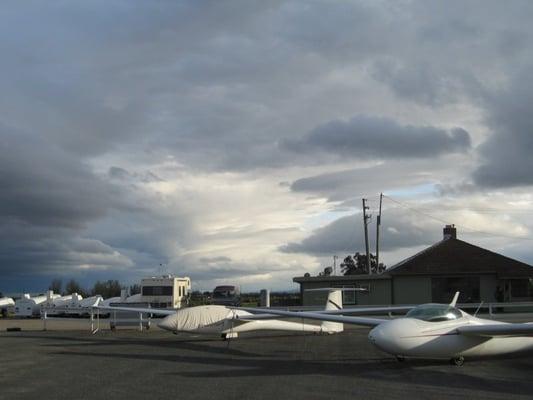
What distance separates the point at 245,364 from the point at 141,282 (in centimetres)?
3050

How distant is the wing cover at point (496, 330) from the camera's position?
1331cm

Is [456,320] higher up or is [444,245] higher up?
[444,245]

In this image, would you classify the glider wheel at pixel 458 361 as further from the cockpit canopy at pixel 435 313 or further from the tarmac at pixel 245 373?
the cockpit canopy at pixel 435 313

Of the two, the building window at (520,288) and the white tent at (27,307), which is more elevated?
the building window at (520,288)

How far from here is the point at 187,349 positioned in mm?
18516

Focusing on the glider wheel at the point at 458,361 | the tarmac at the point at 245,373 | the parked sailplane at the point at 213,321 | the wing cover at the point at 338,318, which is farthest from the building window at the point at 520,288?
the glider wheel at the point at 458,361

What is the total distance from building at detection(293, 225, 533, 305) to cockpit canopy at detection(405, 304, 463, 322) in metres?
25.2

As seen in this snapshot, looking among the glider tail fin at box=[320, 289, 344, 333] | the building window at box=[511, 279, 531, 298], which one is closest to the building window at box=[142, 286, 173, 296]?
the glider tail fin at box=[320, 289, 344, 333]

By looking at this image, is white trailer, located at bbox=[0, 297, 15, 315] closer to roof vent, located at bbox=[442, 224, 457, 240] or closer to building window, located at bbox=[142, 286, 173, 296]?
building window, located at bbox=[142, 286, 173, 296]

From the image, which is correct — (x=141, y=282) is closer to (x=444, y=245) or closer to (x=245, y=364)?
(x=444, y=245)

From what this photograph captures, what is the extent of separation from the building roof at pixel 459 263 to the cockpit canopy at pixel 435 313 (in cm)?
2648

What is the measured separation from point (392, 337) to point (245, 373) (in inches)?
130

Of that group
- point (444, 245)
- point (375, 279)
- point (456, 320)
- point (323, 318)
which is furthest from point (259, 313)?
point (444, 245)

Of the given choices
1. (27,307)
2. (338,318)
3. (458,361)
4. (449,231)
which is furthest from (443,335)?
(27,307)
